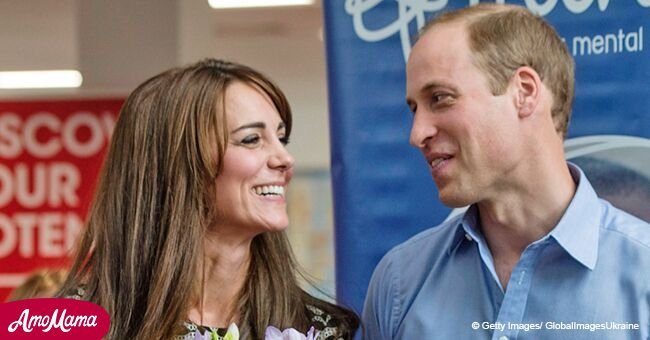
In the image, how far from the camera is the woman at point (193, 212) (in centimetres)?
167

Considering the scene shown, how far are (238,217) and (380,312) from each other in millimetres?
275

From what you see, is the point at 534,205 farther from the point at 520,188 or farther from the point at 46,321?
the point at 46,321

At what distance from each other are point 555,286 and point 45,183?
2952mm

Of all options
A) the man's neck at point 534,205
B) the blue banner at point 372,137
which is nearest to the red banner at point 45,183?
the blue banner at point 372,137

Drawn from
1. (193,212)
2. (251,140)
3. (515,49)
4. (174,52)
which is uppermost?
(515,49)

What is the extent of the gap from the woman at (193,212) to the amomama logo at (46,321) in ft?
0.36

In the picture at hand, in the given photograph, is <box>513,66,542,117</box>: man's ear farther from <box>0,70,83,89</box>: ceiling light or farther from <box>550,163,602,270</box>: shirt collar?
<box>0,70,83,89</box>: ceiling light

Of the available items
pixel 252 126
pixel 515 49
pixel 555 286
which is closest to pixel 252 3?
pixel 252 126

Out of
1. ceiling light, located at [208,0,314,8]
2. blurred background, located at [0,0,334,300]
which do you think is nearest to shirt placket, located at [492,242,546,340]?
blurred background, located at [0,0,334,300]

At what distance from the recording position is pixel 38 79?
15.7 ft

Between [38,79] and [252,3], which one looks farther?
[38,79]

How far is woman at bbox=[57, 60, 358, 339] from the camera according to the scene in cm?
167

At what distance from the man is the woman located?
0.93 ft

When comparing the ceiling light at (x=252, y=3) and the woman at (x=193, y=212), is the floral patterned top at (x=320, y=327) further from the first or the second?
the ceiling light at (x=252, y=3)
